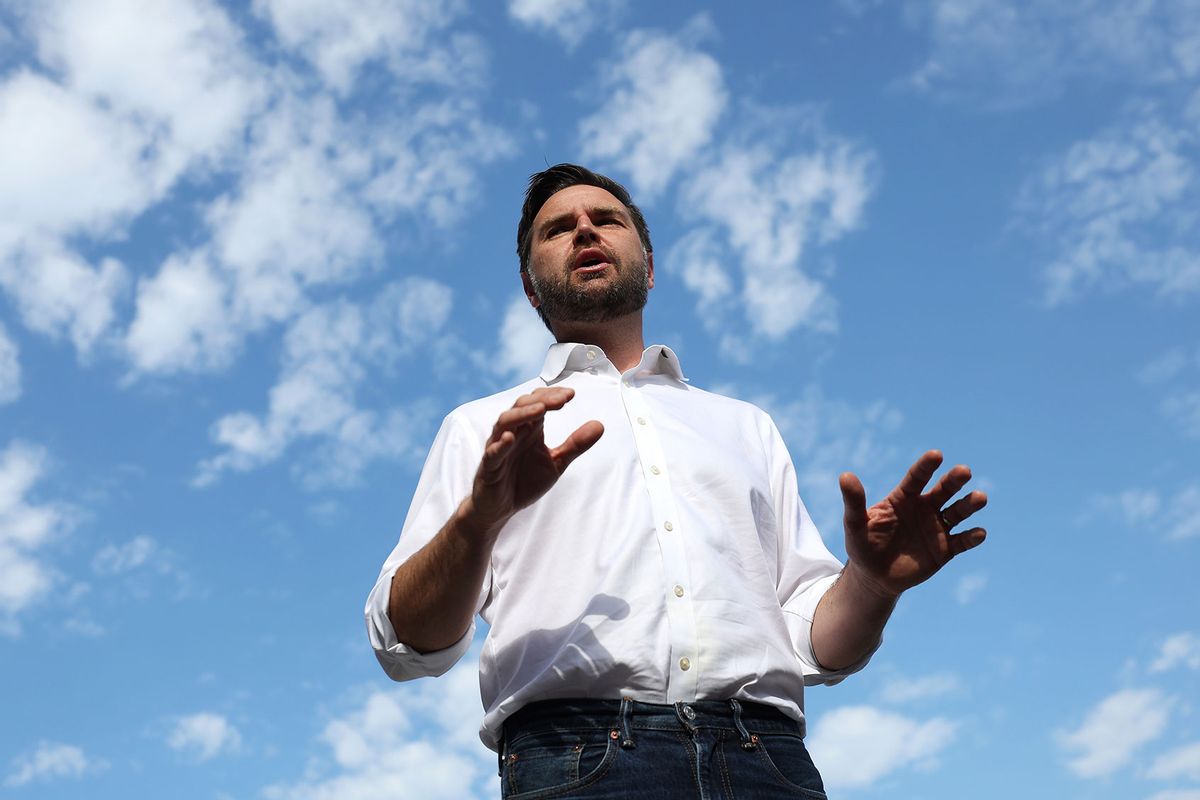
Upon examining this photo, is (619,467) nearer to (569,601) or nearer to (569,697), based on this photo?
(569,601)

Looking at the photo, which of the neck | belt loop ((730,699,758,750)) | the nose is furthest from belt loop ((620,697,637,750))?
the nose

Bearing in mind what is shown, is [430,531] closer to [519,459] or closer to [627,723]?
[519,459]

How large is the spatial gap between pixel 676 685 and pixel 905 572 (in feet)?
3.68

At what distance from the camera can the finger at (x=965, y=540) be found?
4.46 metres

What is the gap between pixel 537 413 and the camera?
12.5 ft

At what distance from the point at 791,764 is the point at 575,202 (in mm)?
3352

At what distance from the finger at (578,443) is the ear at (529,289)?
2484 millimetres

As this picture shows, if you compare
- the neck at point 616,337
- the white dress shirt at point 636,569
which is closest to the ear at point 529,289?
the neck at point 616,337

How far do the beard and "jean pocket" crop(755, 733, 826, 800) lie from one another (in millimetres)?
2427

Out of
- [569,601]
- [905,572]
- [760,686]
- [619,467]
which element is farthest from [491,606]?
[905,572]

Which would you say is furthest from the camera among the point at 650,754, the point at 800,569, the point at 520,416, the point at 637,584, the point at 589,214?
the point at 589,214

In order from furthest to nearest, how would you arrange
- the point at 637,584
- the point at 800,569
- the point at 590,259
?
1. the point at 590,259
2. the point at 800,569
3. the point at 637,584

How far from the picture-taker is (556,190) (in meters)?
6.82

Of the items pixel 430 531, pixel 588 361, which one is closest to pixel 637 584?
pixel 430 531
